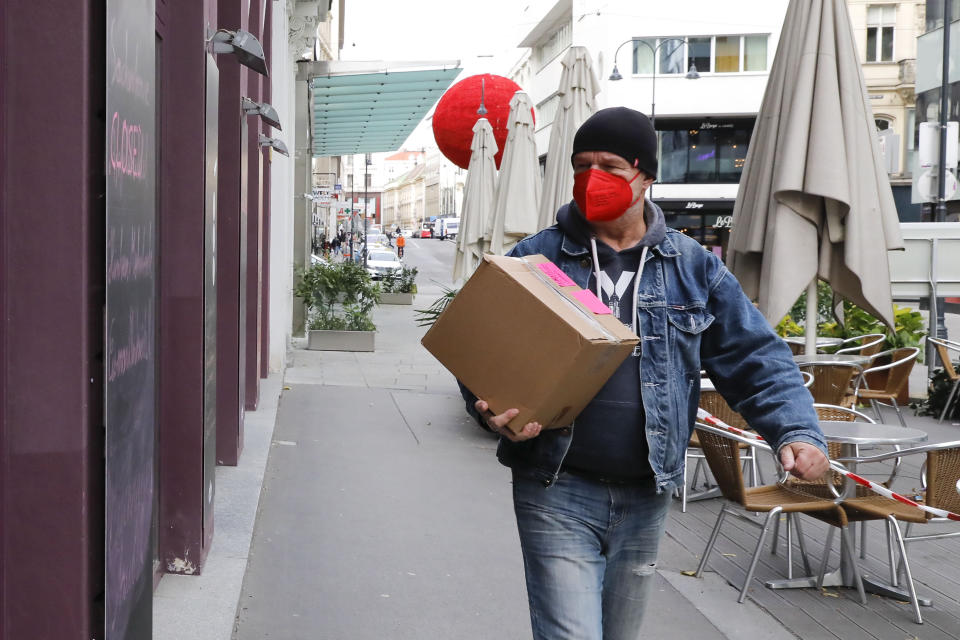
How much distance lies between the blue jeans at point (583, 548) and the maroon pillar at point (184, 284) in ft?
9.22

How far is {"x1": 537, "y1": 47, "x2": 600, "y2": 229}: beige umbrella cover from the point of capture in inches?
435

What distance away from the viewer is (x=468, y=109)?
2105cm

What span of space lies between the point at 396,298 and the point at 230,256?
22.3 metres

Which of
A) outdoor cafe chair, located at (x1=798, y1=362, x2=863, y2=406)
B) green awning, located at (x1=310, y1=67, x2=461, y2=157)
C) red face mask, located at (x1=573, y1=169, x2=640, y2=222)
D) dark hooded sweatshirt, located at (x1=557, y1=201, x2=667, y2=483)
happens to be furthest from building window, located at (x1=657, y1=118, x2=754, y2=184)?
dark hooded sweatshirt, located at (x1=557, y1=201, x2=667, y2=483)

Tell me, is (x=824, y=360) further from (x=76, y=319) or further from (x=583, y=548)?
(x=76, y=319)

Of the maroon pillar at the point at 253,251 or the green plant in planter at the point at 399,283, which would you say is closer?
the maroon pillar at the point at 253,251

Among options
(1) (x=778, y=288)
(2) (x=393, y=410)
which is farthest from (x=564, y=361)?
(2) (x=393, y=410)

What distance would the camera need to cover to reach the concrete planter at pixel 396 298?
98.4 feet

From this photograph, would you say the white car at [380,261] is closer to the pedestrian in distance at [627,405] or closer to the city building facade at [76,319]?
the pedestrian in distance at [627,405]

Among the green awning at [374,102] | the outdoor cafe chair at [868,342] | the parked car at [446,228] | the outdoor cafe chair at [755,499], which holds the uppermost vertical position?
the green awning at [374,102]

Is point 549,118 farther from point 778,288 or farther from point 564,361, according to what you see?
point 564,361

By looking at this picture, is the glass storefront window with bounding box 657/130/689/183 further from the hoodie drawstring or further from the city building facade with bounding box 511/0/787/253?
the hoodie drawstring

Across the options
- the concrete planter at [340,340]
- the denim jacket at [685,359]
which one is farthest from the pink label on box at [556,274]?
the concrete planter at [340,340]

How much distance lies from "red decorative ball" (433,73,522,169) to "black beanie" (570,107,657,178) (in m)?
17.5
